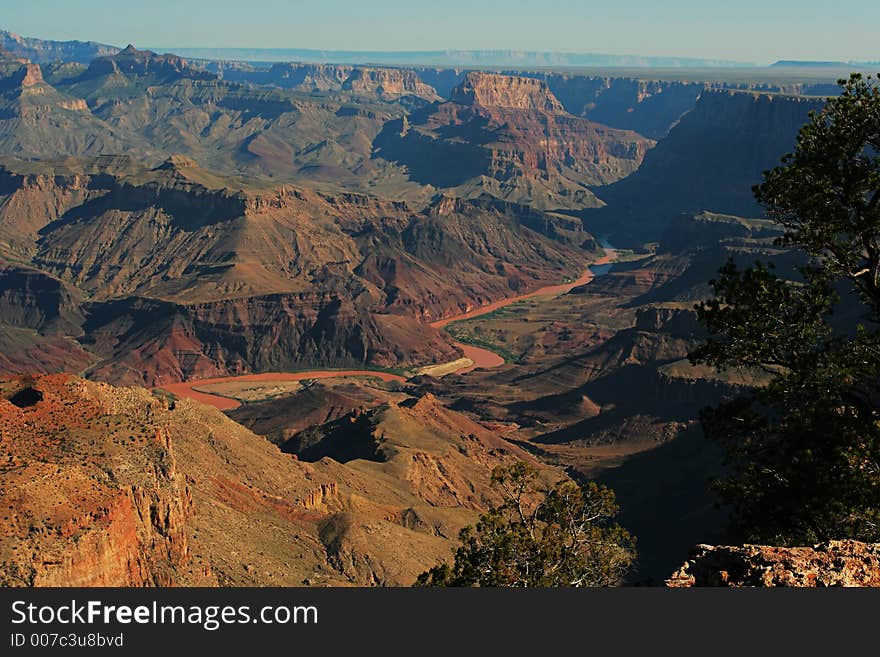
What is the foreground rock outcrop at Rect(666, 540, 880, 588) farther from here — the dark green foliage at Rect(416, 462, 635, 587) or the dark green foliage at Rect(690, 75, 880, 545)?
the dark green foliage at Rect(416, 462, 635, 587)

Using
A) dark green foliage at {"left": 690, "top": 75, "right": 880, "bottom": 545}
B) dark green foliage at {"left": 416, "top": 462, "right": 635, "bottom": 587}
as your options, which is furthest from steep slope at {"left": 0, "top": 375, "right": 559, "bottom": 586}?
dark green foliage at {"left": 690, "top": 75, "right": 880, "bottom": 545}

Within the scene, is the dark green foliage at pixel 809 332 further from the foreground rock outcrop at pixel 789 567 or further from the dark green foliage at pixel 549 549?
the dark green foliage at pixel 549 549

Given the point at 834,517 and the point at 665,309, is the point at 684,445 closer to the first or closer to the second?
the point at 665,309

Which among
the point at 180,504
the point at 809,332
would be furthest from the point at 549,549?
the point at 180,504

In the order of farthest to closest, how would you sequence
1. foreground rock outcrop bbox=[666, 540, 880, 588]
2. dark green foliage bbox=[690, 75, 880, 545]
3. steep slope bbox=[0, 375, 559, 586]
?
1. steep slope bbox=[0, 375, 559, 586]
2. dark green foliage bbox=[690, 75, 880, 545]
3. foreground rock outcrop bbox=[666, 540, 880, 588]

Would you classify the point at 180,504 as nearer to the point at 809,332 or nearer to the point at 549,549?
the point at 549,549

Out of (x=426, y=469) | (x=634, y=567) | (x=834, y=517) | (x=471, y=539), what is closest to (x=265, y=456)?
(x=426, y=469)
